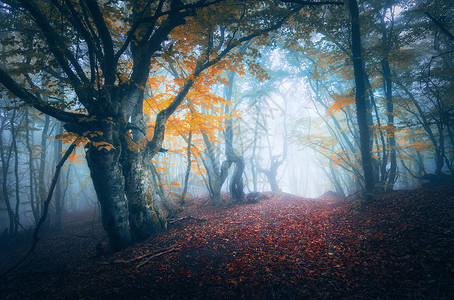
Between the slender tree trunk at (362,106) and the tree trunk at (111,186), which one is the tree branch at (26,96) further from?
the slender tree trunk at (362,106)

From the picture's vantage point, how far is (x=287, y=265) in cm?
384

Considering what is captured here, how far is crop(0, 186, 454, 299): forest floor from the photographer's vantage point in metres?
3.04

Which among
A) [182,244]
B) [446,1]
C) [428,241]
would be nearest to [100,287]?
[182,244]

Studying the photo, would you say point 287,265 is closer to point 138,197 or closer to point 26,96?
point 138,197

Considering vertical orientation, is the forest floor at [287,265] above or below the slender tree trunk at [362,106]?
below

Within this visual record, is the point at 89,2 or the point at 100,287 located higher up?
the point at 89,2

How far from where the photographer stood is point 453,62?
13820 mm

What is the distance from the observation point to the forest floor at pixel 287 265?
3037mm

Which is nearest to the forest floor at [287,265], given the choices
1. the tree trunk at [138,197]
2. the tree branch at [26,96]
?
the tree trunk at [138,197]

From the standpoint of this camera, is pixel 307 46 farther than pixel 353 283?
Yes

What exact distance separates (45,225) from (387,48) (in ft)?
83.1

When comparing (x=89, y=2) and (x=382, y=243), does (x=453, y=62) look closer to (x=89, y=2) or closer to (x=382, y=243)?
(x=382, y=243)

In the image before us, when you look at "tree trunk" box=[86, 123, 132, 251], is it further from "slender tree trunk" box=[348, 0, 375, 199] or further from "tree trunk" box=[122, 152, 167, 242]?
"slender tree trunk" box=[348, 0, 375, 199]

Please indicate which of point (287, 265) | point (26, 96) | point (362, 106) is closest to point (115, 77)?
point (26, 96)
